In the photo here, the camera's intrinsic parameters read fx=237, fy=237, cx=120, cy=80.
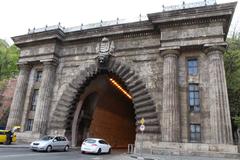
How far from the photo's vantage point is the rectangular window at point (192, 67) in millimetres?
22062

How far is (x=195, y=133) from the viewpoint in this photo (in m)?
20.3

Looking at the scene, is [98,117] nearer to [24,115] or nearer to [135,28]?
[24,115]

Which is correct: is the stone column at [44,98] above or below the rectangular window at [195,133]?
above

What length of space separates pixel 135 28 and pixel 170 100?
8.90 m

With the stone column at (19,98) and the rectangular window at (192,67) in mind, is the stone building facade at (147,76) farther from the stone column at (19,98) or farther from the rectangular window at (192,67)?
the stone column at (19,98)

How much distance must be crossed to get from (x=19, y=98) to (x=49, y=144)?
10621 millimetres

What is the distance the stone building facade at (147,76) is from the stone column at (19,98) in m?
0.11

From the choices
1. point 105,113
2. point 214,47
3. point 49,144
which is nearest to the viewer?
point 49,144

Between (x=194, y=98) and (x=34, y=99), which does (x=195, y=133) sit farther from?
(x=34, y=99)

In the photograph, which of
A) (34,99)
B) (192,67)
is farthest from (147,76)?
(34,99)

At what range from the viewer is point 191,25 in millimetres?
22547

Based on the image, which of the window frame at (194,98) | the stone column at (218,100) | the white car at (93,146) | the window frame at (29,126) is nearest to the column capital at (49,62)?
the window frame at (29,126)

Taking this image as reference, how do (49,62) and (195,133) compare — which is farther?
(49,62)

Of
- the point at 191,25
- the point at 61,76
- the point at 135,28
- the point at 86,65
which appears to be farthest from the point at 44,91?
the point at 191,25
